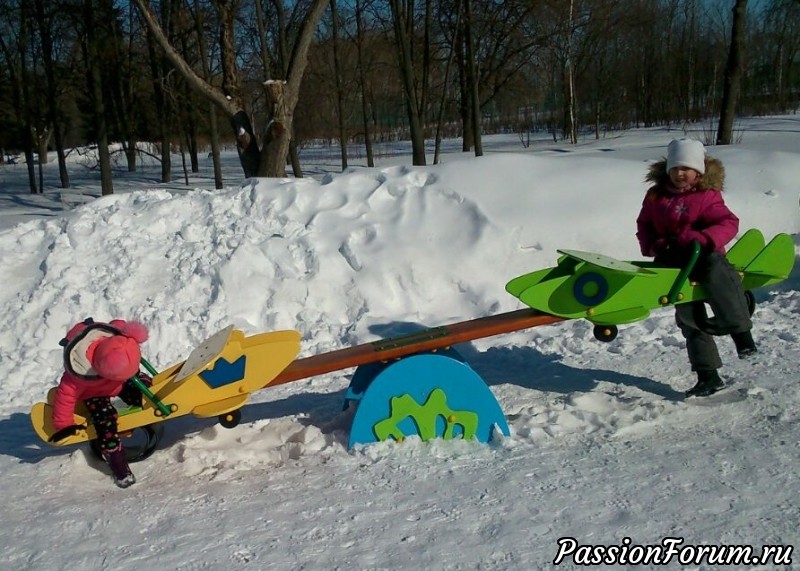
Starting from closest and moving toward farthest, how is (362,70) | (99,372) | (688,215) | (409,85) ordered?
(99,372) → (688,215) → (409,85) → (362,70)

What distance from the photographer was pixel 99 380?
3.40 m

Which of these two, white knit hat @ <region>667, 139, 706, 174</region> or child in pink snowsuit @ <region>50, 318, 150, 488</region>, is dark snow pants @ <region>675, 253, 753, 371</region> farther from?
child in pink snowsuit @ <region>50, 318, 150, 488</region>

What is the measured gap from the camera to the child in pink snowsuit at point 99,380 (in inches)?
130

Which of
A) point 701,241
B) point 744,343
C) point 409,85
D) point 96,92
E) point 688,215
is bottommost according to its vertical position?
point 744,343

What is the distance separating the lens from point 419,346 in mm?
3521

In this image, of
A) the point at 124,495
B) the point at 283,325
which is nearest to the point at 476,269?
the point at 283,325

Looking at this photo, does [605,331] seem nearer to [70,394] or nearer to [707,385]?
[707,385]

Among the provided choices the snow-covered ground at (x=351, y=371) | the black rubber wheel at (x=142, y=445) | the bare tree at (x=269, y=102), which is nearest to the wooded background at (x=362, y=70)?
the bare tree at (x=269, y=102)

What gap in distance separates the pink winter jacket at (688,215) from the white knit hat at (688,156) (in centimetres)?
8

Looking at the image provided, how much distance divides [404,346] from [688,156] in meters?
1.76

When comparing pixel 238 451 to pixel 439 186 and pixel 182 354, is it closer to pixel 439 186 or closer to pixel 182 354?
pixel 182 354

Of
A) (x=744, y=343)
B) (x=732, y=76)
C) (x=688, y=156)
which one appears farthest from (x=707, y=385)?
(x=732, y=76)

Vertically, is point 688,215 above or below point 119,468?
above

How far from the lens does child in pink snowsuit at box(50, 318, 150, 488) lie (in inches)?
130
